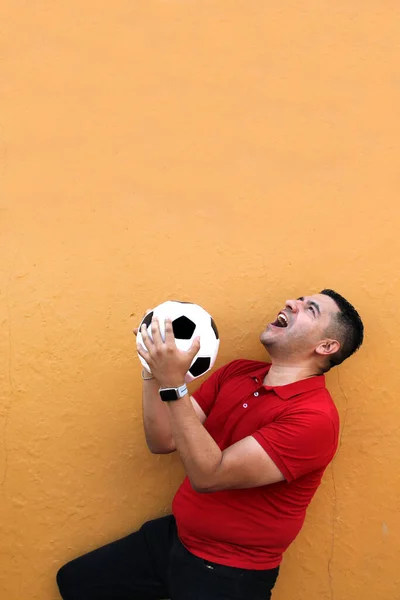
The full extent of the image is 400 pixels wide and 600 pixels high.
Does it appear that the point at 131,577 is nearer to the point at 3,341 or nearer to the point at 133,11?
the point at 3,341

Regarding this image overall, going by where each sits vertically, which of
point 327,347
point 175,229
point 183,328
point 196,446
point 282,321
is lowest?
point 196,446

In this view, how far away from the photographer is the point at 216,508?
2160 millimetres

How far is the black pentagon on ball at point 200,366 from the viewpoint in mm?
2078

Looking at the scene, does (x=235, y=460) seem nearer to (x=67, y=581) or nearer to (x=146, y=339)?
(x=146, y=339)

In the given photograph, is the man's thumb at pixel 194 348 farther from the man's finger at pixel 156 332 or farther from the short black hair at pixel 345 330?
the short black hair at pixel 345 330

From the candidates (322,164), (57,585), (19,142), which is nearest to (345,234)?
(322,164)

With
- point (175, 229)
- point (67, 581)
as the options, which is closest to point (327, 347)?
point (175, 229)

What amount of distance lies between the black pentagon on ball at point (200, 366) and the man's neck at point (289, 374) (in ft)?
0.98

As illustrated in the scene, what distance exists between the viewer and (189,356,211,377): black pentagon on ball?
208 cm

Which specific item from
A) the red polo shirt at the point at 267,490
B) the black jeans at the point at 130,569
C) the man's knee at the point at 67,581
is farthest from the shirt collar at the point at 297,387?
the man's knee at the point at 67,581

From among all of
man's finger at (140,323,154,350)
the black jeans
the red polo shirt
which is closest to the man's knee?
the black jeans

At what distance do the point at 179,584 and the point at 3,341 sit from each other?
1133 mm

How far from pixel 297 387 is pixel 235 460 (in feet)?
1.29

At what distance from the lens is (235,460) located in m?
1.96
